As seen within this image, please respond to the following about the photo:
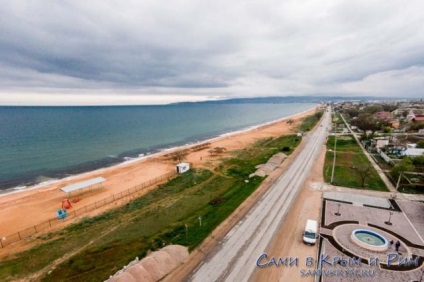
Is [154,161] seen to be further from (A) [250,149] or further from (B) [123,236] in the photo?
(B) [123,236]

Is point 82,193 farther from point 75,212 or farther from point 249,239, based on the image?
point 249,239

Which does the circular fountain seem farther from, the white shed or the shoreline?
the white shed

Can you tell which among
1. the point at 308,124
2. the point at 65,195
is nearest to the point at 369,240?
the point at 65,195

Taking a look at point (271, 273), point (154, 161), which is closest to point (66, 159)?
point (154, 161)

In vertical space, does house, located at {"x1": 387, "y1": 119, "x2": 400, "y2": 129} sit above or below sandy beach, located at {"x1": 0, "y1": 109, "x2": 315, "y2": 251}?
above

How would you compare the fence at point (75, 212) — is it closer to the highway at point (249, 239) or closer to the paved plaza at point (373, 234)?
the highway at point (249, 239)

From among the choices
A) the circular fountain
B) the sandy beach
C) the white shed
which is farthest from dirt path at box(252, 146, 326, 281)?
the sandy beach
